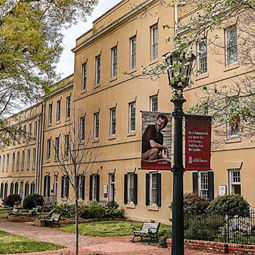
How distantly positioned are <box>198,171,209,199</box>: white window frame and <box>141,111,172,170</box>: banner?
11196mm

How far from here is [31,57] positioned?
2255cm

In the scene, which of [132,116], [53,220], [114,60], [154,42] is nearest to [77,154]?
[53,220]

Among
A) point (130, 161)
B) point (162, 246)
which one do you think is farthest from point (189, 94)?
point (162, 246)

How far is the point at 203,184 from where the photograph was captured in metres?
18.5

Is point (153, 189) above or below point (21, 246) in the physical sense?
above

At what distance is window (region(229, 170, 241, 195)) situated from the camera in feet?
55.0

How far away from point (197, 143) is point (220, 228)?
7216 millimetres

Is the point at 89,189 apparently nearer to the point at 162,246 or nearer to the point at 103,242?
the point at 103,242

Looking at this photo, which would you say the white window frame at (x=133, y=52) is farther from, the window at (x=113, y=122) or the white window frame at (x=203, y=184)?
the white window frame at (x=203, y=184)

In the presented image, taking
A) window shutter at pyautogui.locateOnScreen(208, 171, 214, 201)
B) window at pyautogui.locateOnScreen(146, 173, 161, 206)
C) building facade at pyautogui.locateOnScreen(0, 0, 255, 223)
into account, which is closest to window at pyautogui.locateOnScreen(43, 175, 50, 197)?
building facade at pyautogui.locateOnScreen(0, 0, 255, 223)

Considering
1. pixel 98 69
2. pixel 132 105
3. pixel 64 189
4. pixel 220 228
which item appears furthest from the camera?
pixel 64 189

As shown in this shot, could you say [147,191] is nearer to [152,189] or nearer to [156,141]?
[152,189]

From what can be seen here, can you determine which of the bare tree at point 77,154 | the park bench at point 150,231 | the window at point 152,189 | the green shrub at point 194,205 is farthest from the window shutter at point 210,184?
the bare tree at point 77,154

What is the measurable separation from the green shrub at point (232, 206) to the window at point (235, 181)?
1.98 m
